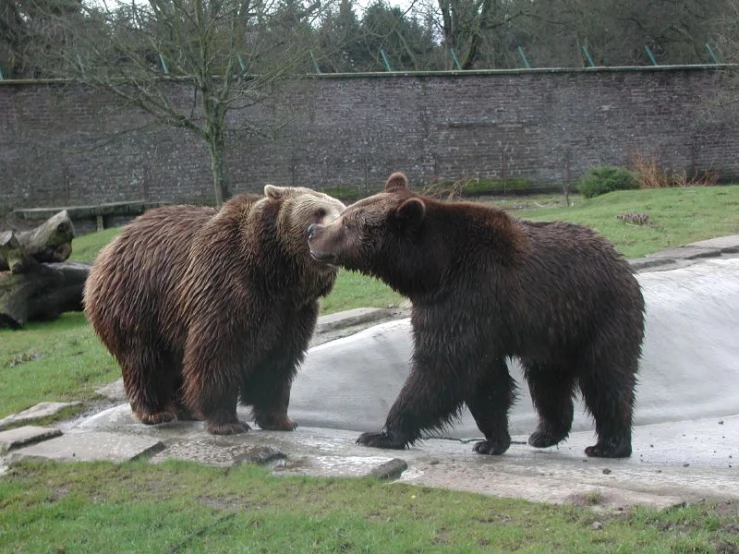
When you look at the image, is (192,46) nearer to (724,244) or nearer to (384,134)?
(384,134)

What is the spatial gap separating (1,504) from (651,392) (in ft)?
20.5

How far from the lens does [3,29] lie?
2997 centimetres

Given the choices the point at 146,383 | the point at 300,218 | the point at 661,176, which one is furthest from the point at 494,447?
the point at 661,176

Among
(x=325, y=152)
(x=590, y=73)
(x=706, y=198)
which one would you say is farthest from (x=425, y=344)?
(x=590, y=73)

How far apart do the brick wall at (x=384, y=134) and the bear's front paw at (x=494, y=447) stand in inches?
761

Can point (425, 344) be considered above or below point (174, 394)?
above

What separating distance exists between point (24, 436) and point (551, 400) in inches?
148

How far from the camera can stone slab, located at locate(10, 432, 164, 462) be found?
252 inches

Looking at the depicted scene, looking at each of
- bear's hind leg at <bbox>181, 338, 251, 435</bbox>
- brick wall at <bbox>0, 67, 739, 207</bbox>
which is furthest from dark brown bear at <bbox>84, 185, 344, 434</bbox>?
brick wall at <bbox>0, 67, 739, 207</bbox>

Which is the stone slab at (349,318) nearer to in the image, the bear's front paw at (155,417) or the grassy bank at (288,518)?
the bear's front paw at (155,417)

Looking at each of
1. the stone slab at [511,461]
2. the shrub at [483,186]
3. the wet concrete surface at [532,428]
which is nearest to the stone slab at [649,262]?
the wet concrete surface at [532,428]

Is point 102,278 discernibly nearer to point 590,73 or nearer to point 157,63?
point 157,63

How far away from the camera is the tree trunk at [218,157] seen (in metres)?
22.5

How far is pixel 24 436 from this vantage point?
6.87 m
